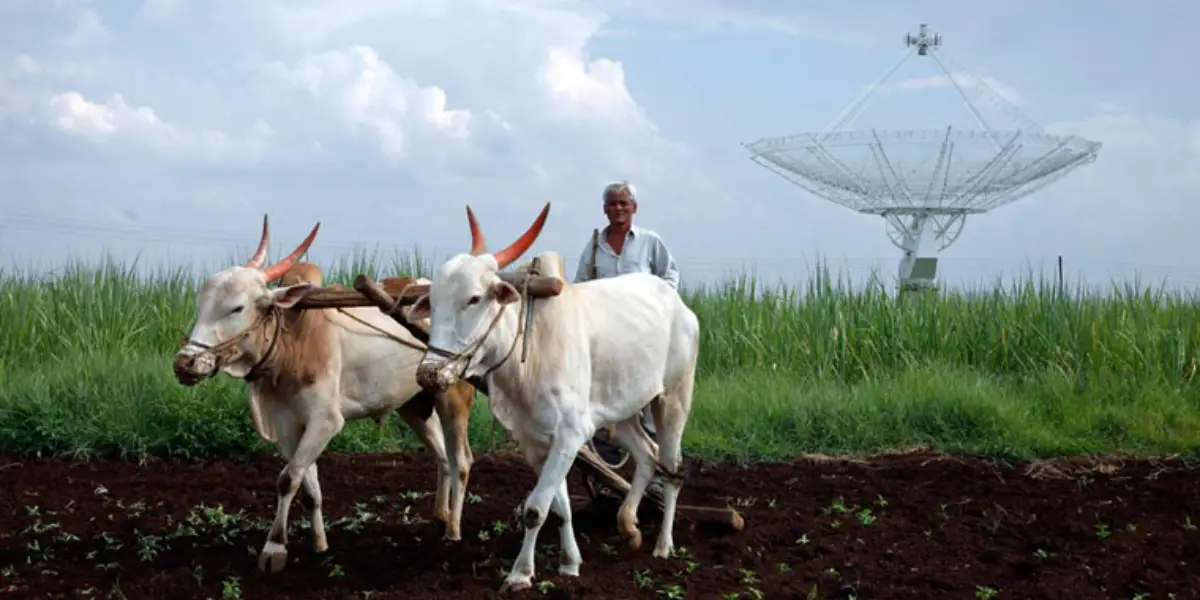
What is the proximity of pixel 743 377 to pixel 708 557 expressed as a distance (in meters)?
5.40

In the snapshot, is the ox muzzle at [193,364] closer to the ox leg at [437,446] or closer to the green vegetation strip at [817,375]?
the ox leg at [437,446]

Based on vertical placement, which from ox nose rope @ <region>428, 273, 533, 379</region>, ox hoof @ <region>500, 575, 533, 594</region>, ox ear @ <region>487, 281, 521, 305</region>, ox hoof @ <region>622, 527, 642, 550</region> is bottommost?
ox hoof @ <region>500, 575, 533, 594</region>

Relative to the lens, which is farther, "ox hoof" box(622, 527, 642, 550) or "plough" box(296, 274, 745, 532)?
"ox hoof" box(622, 527, 642, 550)

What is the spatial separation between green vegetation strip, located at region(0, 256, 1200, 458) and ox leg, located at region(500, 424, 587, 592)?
3013 mm

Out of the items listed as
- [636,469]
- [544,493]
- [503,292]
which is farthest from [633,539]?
[503,292]

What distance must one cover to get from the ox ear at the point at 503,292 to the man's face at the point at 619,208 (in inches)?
73.0

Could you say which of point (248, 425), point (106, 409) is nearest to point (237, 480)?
point (248, 425)

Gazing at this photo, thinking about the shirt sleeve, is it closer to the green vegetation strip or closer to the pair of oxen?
the pair of oxen

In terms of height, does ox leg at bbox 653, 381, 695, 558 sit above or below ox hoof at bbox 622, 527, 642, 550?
above

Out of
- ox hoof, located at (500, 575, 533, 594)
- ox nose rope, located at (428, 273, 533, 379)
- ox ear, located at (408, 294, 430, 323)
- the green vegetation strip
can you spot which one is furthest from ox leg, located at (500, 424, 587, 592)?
the green vegetation strip

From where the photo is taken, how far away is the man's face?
22.1ft

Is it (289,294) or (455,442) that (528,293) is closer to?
(289,294)

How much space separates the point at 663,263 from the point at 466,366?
7.27ft

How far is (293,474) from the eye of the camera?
19.1ft
